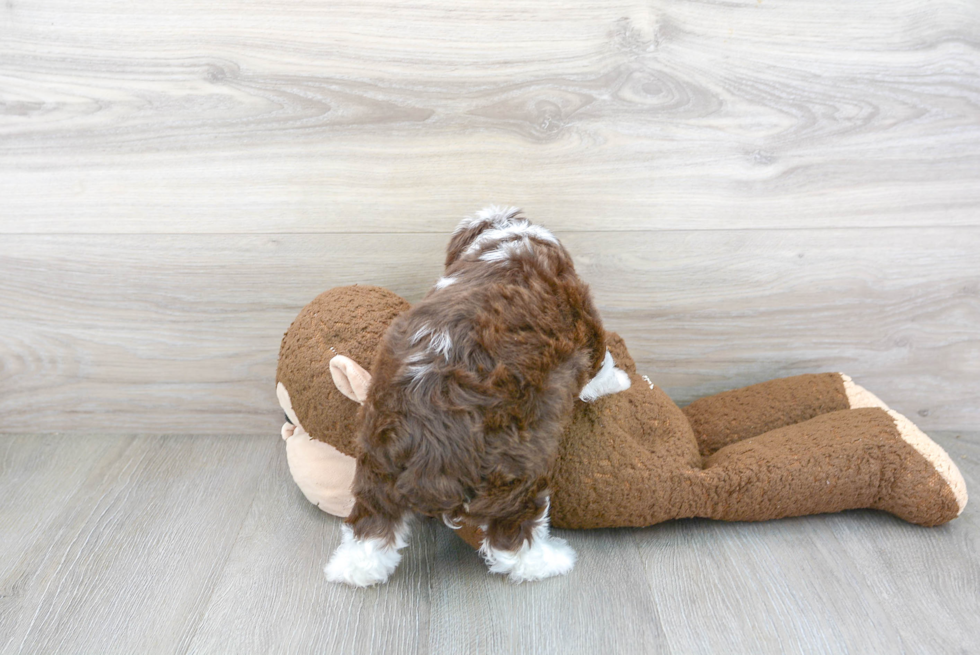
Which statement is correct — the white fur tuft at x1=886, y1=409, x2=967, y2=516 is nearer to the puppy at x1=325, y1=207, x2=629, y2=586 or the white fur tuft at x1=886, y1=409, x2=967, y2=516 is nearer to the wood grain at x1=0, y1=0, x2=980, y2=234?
the wood grain at x1=0, y1=0, x2=980, y2=234

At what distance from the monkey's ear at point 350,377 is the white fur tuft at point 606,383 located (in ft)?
1.23

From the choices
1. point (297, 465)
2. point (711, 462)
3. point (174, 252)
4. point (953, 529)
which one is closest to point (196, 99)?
point (174, 252)

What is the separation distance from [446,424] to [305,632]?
419 mm

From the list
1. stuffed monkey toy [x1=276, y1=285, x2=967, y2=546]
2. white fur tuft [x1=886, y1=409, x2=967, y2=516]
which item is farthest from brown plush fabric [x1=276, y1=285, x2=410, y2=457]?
white fur tuft [x1=886, y1=409, x2=967, y2=516]

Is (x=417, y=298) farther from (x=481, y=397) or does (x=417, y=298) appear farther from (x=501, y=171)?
(x=481, y=397)

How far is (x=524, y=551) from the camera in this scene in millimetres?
1105

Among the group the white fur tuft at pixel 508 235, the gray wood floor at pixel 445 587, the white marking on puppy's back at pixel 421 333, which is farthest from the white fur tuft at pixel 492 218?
the gray wood floor at pixel 445 587

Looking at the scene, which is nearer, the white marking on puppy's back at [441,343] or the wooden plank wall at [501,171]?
the white marking on puppy's back at [441,343]

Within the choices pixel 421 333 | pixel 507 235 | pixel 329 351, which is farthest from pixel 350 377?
pixel 507 235

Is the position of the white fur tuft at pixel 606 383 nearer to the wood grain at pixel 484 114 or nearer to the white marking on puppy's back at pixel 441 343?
the white marking on puppy's back at pixel 441 343

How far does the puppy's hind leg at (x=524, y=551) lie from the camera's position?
3.54 feet

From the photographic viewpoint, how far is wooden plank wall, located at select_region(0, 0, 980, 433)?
4.33 ft

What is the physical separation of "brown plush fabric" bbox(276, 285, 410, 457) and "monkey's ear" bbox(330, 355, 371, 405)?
0.12ft

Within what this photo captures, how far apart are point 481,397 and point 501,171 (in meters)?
0.61
